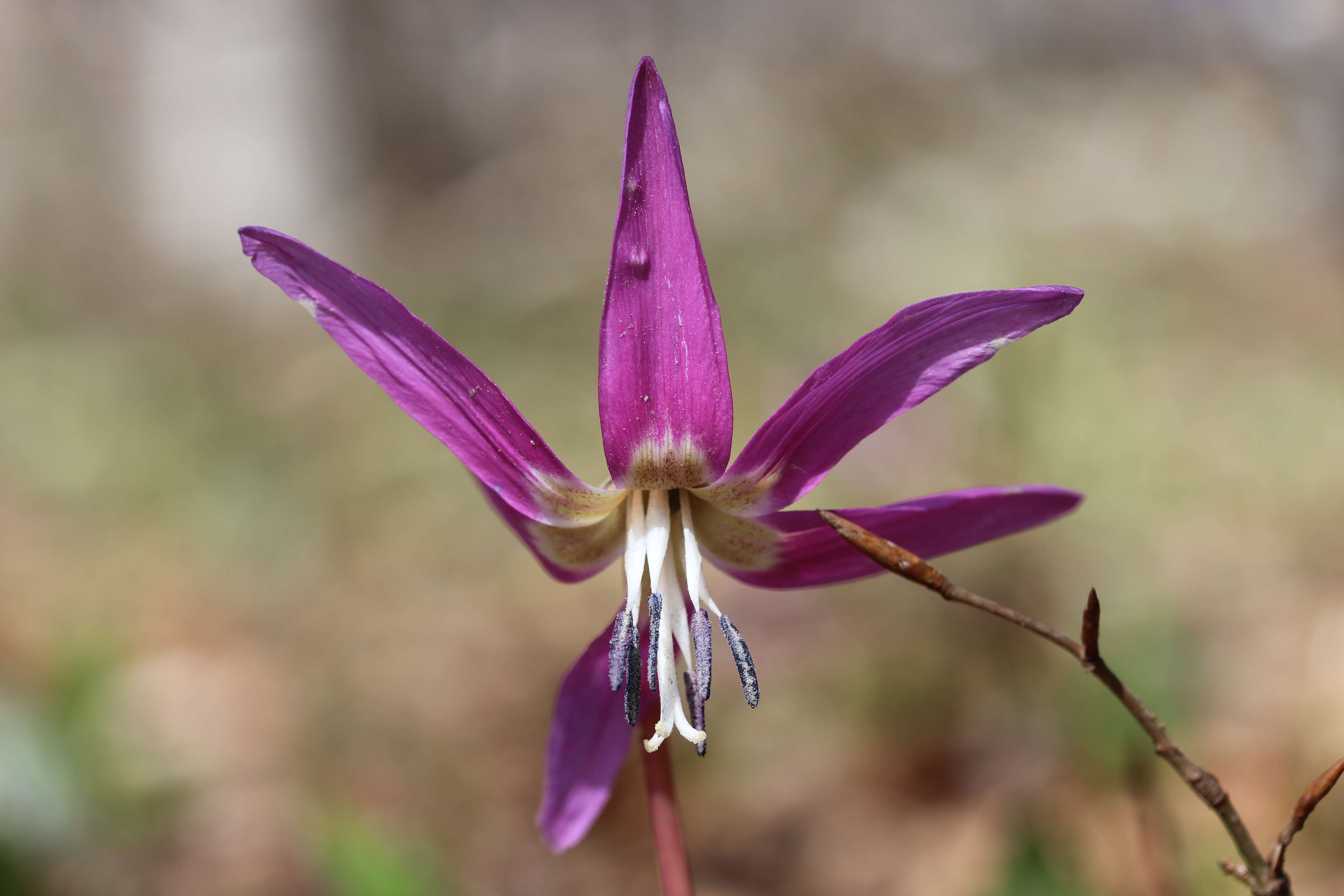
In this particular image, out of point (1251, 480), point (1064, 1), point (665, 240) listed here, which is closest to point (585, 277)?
point (1251, 480)

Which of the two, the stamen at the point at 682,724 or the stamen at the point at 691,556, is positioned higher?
the stamen at the point at 691,556

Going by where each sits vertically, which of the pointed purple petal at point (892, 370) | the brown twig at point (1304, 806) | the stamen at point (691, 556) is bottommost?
the brown twig at point (1304, 806)

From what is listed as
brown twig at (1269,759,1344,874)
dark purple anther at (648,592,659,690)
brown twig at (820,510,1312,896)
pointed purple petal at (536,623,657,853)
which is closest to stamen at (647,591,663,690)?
dark purple anther at (648,592,659,690)

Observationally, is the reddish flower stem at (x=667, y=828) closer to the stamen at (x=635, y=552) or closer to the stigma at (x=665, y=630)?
the stigma at (x=665, y=630)

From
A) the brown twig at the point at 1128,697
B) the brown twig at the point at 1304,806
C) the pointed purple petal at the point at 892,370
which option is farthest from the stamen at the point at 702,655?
the brown twig at the point at 1304,806

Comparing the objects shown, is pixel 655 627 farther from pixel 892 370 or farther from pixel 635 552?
pixel 892 370

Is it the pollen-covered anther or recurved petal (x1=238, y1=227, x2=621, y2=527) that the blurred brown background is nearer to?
the pollen-covered anther

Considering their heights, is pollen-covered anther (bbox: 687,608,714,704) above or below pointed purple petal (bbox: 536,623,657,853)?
above
